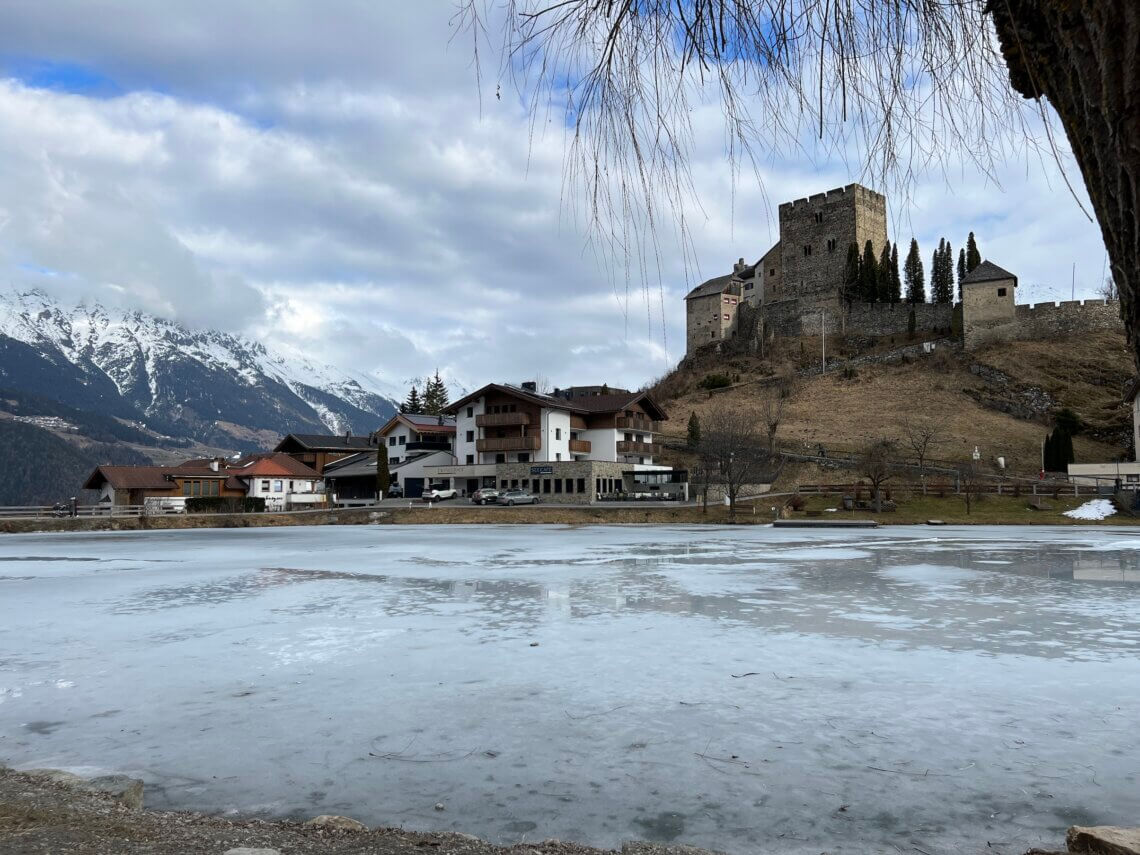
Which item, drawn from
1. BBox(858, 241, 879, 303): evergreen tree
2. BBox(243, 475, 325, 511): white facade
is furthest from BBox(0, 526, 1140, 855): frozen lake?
BBox(858, 241, 879, 303): evergreen tree

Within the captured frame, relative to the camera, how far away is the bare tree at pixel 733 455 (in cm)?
4522

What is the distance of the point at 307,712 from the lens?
6.07 m

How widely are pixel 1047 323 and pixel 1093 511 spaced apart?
168 feet

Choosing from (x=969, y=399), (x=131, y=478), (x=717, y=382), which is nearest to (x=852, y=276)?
(x=717, y=382)

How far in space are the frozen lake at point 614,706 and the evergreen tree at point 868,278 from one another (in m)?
87.6

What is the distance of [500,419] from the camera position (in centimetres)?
6156

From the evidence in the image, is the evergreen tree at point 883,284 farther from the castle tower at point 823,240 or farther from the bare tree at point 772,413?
the bare tree at point 772,413

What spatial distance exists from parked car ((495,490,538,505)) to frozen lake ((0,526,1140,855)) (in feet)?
131

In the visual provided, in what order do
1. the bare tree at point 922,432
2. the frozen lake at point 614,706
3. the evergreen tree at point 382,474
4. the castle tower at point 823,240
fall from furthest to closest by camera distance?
the castle tower at point 823,240, the evergreen tree at point 382,474, the bare tree at point 922,432, the frozen lake at point 614,706

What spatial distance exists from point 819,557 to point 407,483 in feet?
174

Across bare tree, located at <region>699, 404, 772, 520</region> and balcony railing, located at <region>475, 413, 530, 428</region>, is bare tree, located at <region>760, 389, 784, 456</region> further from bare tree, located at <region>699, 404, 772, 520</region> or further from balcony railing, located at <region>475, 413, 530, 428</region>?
balcony railing, located at <region>475, 413, 530, 428</region>

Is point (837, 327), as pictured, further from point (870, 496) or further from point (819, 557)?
point (819, 557)

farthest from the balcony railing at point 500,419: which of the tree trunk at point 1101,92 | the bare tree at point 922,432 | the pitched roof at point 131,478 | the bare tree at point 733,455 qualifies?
the tree trunk at point 1101,92

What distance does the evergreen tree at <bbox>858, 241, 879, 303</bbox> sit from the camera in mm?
94250
